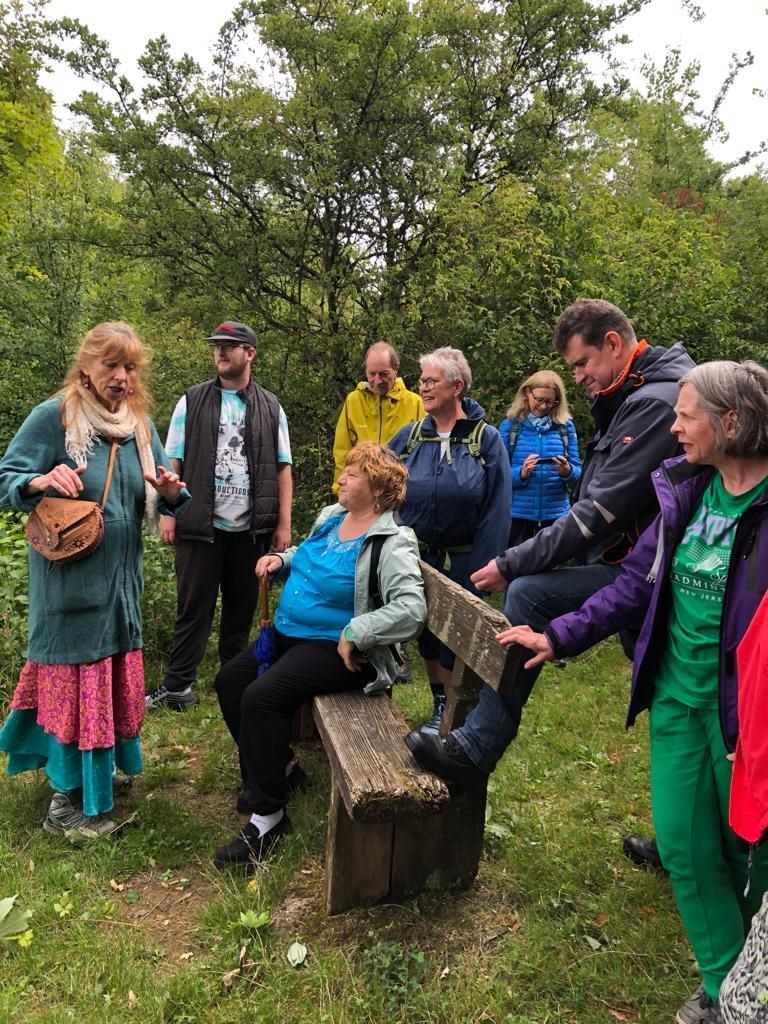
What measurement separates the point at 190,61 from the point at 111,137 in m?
1.03

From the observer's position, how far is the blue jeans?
247 centimetres

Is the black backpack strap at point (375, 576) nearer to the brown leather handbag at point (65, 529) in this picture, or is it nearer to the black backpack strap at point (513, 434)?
the brown leather handbag at point (65, 529)

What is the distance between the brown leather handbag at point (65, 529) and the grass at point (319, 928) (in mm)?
1284

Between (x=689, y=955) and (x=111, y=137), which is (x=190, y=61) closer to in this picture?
(x=111, y=137)

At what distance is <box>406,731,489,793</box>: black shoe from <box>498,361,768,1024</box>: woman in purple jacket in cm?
47

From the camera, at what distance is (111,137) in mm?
6891

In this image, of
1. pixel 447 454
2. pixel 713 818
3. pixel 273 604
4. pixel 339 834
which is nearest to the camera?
pixel 713 818

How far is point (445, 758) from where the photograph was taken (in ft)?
8.23

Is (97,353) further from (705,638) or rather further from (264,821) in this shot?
(705,638)

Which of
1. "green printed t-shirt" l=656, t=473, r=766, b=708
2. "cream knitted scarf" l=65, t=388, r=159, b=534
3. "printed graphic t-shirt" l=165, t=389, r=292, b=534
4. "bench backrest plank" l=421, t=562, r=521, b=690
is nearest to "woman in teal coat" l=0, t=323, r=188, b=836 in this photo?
"cream knitted scarf" l=65, t=388, r=159, b=534

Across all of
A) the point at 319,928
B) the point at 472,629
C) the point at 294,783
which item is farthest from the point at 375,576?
the point at 319,928

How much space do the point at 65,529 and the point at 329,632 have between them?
117cm

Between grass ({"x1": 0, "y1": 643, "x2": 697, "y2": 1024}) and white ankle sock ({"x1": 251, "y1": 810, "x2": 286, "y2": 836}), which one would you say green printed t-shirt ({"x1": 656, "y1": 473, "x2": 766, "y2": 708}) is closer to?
grass ({"x1": 0, "y1": 643, "x2": 697, "y2": 1024})

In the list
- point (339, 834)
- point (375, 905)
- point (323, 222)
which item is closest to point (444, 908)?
point (375, 905)
